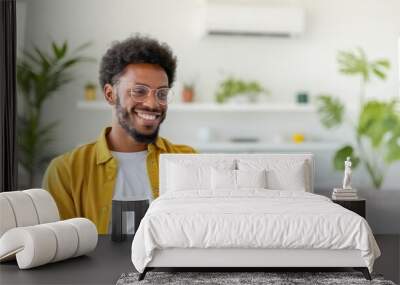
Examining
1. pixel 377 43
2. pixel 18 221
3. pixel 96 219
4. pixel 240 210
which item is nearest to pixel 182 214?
pixel 240 210

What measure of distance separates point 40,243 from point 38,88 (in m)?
3.27

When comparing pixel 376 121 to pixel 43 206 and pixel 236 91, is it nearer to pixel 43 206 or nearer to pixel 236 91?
pixel 236 91

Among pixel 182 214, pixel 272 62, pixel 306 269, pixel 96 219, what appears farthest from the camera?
pixel 272 62

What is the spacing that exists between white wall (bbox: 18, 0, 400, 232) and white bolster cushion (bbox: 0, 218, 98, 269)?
2.90m

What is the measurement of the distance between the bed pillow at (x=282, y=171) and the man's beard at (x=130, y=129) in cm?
131

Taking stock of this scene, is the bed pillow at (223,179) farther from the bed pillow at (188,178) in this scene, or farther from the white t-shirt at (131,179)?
the white t-shirt at (131,179)

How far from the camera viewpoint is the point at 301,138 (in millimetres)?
7844

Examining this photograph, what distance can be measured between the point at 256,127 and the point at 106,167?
2193 millimetres

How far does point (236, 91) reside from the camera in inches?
307

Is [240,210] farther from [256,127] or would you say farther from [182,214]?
[256,127]

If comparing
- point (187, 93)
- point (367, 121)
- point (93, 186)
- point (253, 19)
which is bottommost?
point (93, 186)

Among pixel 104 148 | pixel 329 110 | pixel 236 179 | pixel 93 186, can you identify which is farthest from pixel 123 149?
pixel 329 110

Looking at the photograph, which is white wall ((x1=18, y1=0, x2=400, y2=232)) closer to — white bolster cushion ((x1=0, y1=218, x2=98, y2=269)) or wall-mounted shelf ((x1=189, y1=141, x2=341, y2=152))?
wall-mounted shelf ((x1=189, y1=141, x2=341, y2=152))

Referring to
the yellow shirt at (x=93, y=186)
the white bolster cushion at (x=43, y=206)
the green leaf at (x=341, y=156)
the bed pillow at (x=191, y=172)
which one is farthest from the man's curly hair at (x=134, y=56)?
the green leaf at (x=341, y=156)
